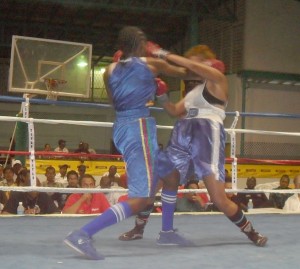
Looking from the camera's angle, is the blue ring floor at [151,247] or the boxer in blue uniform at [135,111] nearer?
the blue ring floor at [151,247]

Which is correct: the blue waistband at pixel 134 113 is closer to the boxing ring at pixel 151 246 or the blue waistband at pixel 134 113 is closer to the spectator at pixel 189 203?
the boxing ring at pixel 151 246

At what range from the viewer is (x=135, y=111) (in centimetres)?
247

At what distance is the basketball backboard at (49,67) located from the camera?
275 inches

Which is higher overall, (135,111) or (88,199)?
(135,111)

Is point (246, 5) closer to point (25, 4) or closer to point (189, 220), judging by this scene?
point (25, 4)

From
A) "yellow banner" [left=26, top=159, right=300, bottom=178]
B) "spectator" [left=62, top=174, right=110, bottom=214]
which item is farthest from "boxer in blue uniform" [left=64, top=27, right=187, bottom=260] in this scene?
"yellow banner" [left=26, top=159, right=300, bottom=178]

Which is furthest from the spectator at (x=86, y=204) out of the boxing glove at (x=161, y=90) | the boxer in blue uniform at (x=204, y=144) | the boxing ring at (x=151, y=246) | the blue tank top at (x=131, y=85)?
the blue tank top at (x=131, y=85)

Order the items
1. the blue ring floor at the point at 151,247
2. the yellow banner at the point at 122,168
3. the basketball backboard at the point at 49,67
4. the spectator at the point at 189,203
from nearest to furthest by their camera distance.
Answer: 1. the blue ring floor at the point at 151,247
2. the spectator at the point at 189,203
3. the basketball backboard at the point at 49,67
4. the yellow banner at the point at 122,168

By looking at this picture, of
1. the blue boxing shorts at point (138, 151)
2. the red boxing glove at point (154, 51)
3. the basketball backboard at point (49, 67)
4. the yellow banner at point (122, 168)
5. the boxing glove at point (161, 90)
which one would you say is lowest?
the yellow banner at point (122, 168)

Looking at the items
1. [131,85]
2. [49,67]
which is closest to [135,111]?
[131,85]

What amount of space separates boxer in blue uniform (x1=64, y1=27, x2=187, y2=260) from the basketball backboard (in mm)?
4343

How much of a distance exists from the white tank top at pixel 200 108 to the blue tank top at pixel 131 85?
30 cm

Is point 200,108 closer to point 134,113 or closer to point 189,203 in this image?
point 134,113

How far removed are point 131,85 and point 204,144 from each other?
1.61ft
